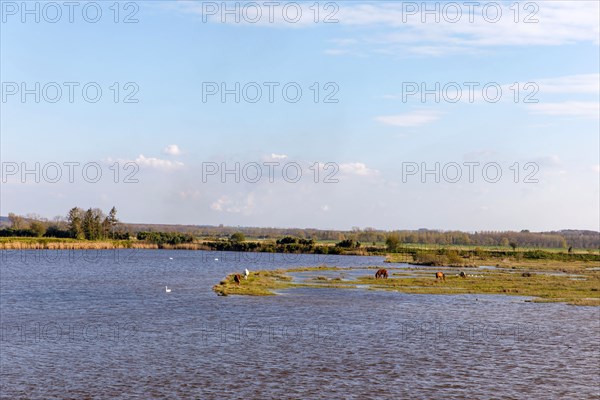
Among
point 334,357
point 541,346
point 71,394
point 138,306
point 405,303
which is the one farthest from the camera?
point 405,303

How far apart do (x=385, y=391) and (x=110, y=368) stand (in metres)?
11.6

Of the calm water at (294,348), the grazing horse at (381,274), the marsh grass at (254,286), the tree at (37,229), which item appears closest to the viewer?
the calm water at (294,348)

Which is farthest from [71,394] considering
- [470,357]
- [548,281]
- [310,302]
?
[548,281]

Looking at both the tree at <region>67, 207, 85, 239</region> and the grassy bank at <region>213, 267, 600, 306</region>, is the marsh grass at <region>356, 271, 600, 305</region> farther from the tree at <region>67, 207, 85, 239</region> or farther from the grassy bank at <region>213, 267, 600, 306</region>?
the tree at <region>67, 207, 85, 239</region>

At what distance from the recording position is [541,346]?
3400 centimetres

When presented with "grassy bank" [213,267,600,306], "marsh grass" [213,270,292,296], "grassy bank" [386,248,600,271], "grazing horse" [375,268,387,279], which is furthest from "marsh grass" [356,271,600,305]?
"grassy bank" [386,248,600,271]

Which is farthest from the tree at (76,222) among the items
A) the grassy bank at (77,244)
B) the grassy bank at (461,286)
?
the grassy bank at (461,286)

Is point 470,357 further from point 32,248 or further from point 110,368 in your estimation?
Answer: point 32,248

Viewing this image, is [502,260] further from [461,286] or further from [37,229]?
[37,229]

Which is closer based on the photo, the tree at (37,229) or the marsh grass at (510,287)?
the marsh grass at (510,287)

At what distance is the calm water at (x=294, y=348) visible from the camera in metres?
24.9

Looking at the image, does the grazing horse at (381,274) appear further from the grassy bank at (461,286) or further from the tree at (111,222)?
the tree at (111,222)

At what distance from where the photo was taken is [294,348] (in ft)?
105

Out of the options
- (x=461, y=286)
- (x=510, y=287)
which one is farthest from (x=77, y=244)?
(x=510, y=287)
